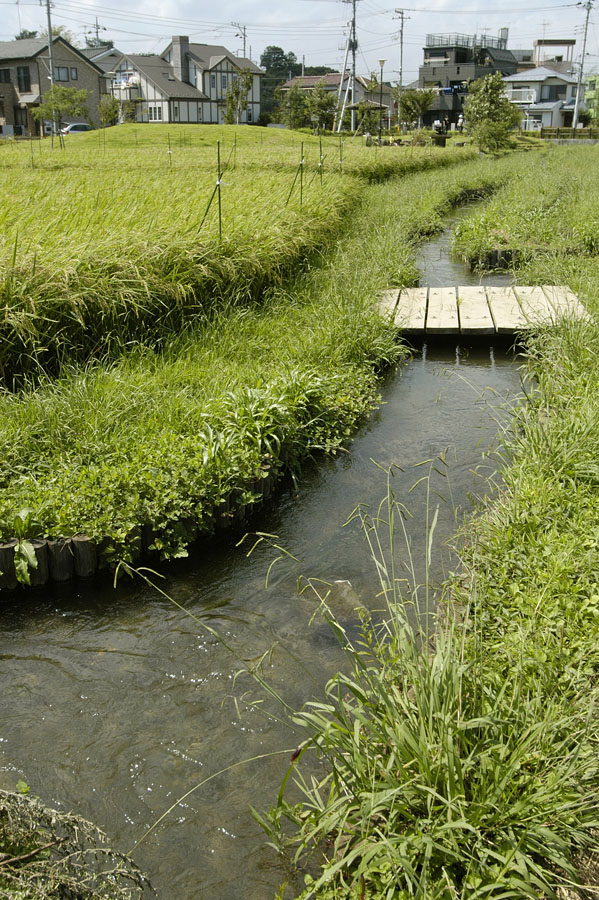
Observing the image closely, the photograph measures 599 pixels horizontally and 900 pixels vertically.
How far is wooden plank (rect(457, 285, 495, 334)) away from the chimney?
2649 inches

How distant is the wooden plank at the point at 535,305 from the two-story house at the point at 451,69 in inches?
2700

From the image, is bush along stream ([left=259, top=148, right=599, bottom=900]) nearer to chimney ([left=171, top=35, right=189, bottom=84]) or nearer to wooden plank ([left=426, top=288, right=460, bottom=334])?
wooden plank ([left=426, top=288, right=460, bottom=334])

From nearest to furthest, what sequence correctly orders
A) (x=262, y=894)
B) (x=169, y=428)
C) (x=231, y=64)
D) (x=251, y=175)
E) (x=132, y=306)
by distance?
(x=262, y=894) → (x=169, y=428) → (x=132, y=306) → (x=251, y=175) → (x=231, y=64)

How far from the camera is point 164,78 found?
65.0 metres

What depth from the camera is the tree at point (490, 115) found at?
128ft

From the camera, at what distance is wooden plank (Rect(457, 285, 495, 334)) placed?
8.05 metres

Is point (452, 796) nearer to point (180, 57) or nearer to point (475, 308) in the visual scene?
point (475, 308)

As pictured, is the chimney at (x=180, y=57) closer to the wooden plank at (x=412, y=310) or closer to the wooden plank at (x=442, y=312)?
the wooden plank at (x=412, y=310)

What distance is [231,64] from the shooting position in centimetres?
7000

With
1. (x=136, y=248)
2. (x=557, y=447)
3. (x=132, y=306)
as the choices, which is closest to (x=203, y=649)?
(x=557, y=447)

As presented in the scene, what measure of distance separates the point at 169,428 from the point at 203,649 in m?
1.82

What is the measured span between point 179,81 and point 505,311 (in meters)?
67.2

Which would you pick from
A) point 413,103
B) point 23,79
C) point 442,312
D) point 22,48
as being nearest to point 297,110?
point 413,103

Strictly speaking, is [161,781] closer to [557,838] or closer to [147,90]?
[557,838]
